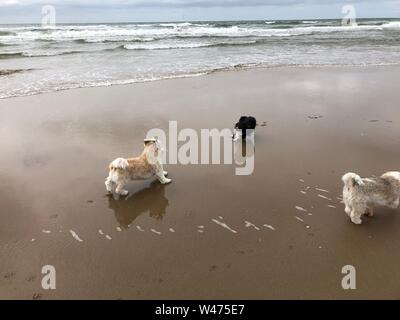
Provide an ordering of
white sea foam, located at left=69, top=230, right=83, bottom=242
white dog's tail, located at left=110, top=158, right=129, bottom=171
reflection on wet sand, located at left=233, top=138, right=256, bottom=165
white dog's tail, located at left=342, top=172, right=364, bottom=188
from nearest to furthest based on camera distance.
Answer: white dog's tail, located at left=342, top=172, right=364, bottom=188, white sea foam, located at left=69, top=230, right=83, bottom=242, white dog's tail, located at left=110, top=158, right=129, bottom=171, reflection on wet sand, located at left=233, top=138, right=256, bottom=165

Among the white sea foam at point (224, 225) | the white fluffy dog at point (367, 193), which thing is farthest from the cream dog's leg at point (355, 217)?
the white sea foam at point (224, 225)

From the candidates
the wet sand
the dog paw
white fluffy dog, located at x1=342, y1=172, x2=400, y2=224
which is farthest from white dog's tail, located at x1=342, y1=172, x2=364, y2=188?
the wet sand

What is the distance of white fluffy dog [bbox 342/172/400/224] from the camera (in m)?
4.60

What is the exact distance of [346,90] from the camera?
11.5 m

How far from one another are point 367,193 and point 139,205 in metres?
3.25

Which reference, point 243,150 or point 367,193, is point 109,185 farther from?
point 367,193

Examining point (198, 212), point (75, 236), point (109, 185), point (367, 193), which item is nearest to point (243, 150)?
point (198, 212)

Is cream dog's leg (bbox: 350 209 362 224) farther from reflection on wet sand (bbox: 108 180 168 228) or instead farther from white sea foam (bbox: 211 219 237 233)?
reflection on wet sand (bbox: 108 180 168 228)

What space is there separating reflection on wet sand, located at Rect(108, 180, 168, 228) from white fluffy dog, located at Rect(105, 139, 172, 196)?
182mm

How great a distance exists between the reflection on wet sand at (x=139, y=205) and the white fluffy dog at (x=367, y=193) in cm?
261

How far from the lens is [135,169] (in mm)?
5715

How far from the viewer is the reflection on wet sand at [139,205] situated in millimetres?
5214

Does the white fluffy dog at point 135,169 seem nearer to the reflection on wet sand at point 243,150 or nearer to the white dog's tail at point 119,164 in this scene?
the white dog's tail at point 119,164
